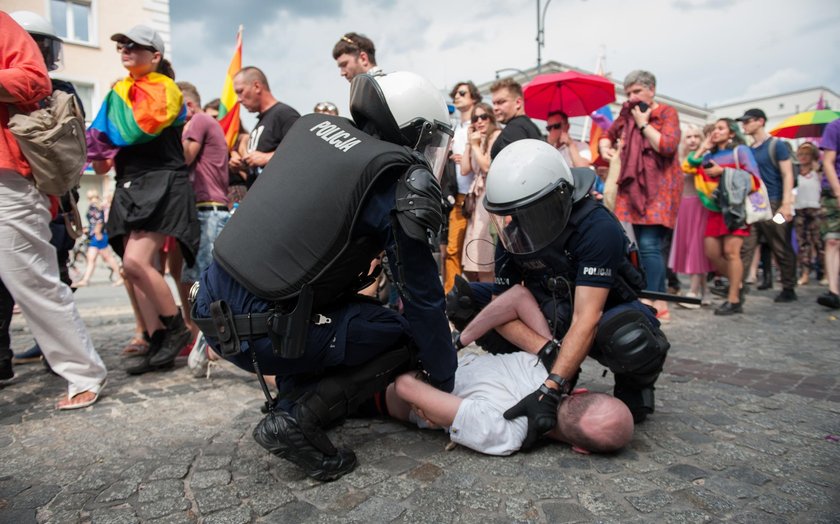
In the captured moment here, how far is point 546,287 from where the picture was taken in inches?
113

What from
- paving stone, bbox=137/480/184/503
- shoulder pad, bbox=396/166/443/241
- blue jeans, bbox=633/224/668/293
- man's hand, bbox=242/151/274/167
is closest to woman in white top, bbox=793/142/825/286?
blue jeans, bbox=633/224/668/293

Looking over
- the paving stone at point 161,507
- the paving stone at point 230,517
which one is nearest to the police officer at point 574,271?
the paving stone at point 230,517

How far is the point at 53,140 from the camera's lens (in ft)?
9.51

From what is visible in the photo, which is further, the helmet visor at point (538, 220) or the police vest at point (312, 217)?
the helmet visor at point (538, 220)

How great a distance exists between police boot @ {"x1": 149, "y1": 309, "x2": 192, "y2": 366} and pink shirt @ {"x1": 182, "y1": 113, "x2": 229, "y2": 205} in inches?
35.0

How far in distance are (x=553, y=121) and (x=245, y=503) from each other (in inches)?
176

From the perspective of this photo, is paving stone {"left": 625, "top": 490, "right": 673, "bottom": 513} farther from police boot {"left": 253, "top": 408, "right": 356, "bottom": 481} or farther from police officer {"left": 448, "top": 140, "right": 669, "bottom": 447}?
police boot {"left": 253, "top": 408, "right": 356, "bottom": 481}

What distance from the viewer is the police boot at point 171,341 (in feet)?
12.1

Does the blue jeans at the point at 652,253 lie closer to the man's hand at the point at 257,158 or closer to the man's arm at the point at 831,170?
the man's arm at the point at 831,170

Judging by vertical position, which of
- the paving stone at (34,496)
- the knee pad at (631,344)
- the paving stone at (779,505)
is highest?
the knee pad at (631,344)

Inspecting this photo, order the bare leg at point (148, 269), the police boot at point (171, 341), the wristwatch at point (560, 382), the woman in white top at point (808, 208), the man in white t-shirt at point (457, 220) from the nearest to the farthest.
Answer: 1. the wristwatch at point (560, 382)
2. the bare leg at point (148, 269)
3. the police boot at point (171, 341)
4. the man in white t-shirt at point (457, 220)
5. the woman in white top at point (808, 208)

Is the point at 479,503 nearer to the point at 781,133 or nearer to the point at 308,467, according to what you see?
the point at 308,467

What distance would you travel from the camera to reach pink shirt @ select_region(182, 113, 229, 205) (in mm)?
4078

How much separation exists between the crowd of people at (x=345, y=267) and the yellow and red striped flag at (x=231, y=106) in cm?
166
